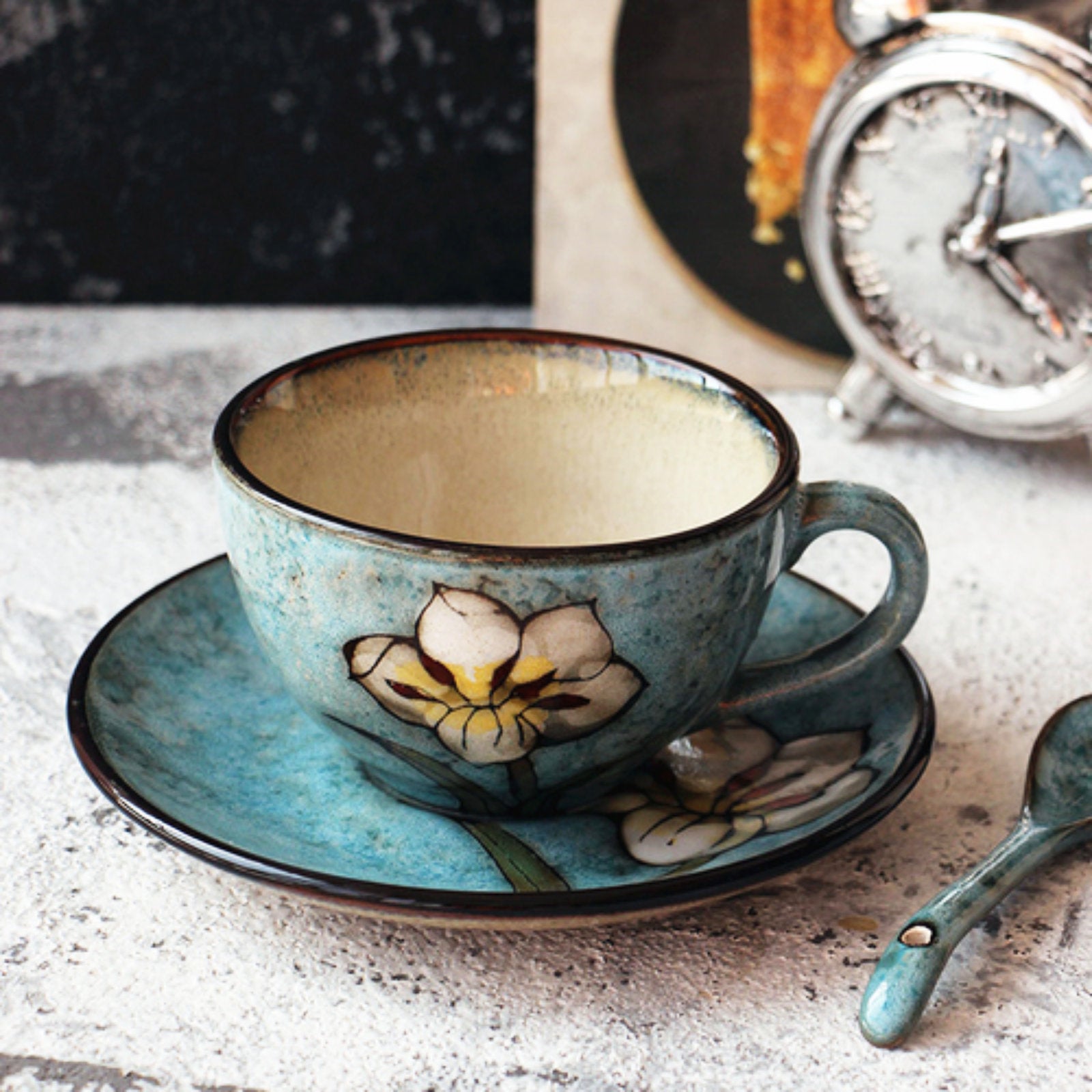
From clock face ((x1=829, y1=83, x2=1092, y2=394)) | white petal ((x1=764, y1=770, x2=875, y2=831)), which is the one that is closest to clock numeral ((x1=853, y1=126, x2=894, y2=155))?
clock face ((x1=829, y1=83, x2=1092, y2=394))

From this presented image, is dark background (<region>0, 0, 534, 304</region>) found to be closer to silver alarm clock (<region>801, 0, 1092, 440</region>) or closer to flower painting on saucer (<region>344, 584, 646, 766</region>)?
silver alarm clock (<region>801, 0, 1092, 440</region>)

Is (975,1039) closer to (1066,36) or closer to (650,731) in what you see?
(650,731)

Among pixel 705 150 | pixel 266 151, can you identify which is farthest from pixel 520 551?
pixel 266 151

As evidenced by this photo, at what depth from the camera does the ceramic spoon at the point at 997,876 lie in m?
0.34

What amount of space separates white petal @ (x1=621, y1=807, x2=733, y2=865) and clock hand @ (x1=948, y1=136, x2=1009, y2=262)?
14.4 inches

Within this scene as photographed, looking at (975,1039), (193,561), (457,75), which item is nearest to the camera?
(975,1039)

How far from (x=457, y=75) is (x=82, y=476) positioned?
389 millimetres

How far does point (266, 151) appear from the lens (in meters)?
0.92

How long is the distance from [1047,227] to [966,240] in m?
0.04

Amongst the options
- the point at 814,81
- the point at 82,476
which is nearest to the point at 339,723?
the point at 82,476

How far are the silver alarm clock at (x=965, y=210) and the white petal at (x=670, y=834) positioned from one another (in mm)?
359

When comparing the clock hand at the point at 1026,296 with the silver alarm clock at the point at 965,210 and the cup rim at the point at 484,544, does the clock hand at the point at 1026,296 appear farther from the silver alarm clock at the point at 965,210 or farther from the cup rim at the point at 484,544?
the cup rim at the point at 484,544

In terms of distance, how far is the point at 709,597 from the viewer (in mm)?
359

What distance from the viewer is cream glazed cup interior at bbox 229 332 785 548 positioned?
0.44 m
